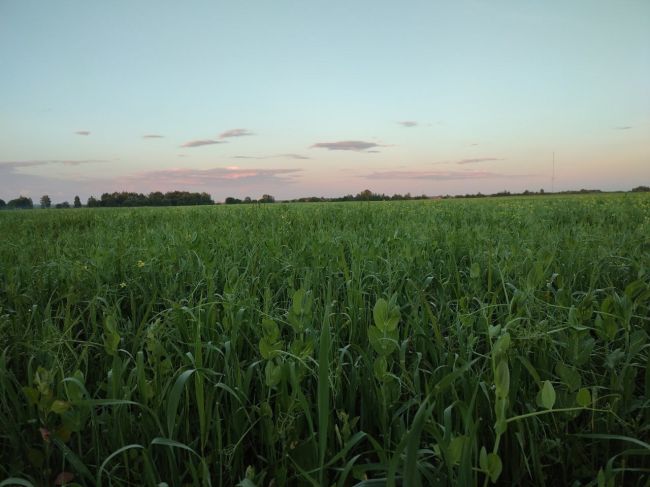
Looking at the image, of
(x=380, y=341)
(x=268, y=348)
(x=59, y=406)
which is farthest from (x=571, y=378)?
(x=59, y=406)

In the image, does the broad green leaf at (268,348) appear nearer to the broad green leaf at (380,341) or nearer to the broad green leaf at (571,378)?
the broad green leaf at (380,341)

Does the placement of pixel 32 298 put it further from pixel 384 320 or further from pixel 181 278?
pixel 384 320

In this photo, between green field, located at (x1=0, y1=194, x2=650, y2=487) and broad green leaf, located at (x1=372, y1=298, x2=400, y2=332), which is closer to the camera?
green field, located at (x1=0, y1=194, x2=650, y2=487)

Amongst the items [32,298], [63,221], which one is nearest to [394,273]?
[32,298]

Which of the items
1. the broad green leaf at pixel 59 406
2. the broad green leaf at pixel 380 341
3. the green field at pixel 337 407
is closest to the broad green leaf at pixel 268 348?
the green field at pixel 337 407

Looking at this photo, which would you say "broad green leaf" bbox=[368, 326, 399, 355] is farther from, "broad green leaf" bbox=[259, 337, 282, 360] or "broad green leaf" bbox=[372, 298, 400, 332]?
"broad green leaf" bbox=[259, 337, 282, 360]

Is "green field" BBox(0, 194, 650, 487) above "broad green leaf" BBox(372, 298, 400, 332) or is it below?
below

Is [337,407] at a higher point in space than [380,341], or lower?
lower

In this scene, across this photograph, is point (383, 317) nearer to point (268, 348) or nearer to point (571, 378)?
point (268, 348)

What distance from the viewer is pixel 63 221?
9.51 m

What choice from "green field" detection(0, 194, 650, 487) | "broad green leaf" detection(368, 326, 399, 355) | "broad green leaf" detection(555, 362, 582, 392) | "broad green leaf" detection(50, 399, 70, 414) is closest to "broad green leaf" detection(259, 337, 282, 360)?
"green field" detection(0, 194, 650, 487)

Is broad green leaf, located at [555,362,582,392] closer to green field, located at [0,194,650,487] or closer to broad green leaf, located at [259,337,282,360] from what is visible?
green field, located at [0,194,650,487]

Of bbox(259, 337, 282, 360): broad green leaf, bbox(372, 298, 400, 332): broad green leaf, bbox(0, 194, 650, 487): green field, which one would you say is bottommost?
bbox(0, 194, 650, 487): green field

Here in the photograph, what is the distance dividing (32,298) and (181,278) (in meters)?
0.92
